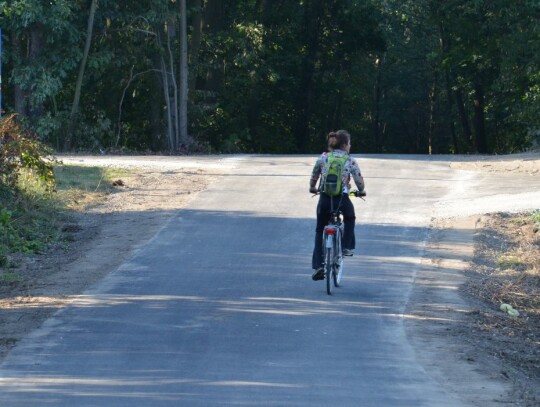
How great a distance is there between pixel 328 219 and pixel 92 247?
4.20 meters

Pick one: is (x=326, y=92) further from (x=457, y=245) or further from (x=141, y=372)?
(x=141, y=372)

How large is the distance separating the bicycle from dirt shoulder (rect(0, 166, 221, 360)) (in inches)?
107

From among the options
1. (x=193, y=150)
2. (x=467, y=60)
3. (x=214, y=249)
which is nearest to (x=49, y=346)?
(x=214, y=249)

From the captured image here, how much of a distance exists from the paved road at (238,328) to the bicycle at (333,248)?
0.72 feet

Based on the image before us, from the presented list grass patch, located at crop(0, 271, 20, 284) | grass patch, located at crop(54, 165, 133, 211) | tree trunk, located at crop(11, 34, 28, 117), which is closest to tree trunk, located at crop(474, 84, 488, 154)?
tree trunk, located at crop(11, 34, 28, 117)

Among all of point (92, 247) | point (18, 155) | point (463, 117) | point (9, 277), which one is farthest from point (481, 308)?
point (463, 117)

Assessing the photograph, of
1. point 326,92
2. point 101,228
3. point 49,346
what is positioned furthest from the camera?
point 326,92

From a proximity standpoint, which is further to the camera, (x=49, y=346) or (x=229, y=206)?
(x=229, y=206)

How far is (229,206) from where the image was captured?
18.3 metres

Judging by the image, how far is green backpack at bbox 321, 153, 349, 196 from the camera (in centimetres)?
1148

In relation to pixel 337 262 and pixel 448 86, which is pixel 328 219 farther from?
pixel 448 86

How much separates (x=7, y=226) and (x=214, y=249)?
305 cm

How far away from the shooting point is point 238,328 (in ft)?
32.4

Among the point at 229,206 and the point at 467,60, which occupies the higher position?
the point at 467,60
